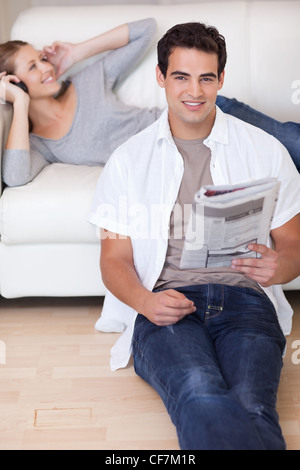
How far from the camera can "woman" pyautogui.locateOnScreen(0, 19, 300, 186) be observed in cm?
226

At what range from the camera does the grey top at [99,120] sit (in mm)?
2350

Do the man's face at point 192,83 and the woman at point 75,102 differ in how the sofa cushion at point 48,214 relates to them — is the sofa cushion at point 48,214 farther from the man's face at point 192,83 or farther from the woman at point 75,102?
the man's face at point 192,83

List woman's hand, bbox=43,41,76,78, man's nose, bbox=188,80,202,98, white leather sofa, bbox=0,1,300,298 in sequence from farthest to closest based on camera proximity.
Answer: woman's hand, bbox=43,41,76,78 < white leather sofa, bbox=0,1,300,298 < man's nose, bbox=188,80,202,98

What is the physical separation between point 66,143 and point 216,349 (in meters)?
1.07

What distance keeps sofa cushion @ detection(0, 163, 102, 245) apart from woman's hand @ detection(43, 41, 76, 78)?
0.59 m

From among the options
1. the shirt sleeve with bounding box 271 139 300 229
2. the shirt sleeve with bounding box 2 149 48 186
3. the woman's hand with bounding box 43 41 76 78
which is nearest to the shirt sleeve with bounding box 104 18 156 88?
the woman's hand with bounding box 43 41 76 78

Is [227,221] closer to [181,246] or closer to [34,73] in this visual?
[181,246]

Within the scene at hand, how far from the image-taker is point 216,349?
1.64 m

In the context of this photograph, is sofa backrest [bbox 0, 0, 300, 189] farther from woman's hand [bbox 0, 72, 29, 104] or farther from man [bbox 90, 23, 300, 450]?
man [bbox 90, 23, 300, 450]

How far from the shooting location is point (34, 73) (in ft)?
7.73

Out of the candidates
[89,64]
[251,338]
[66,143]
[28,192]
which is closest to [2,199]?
[28,192]

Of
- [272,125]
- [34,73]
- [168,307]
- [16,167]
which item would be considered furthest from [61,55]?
[168,307]

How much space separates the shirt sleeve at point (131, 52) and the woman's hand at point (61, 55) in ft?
→ 0.44

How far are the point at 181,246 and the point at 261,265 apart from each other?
0.26 m
